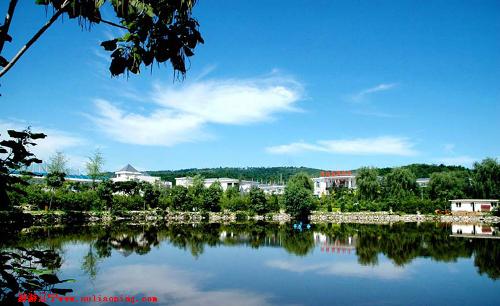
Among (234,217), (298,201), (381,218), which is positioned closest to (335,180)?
(381,218)

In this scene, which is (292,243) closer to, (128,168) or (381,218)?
(381,218)

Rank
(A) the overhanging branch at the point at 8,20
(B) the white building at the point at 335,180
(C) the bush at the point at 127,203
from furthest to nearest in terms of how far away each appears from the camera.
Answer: (B) the white building at the point at 335,180 < (C) the bush at the point at 127,203 < (A) the overhanging branch at the point at 8,20

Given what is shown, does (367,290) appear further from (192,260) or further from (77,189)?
(77,189)

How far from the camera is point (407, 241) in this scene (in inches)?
904

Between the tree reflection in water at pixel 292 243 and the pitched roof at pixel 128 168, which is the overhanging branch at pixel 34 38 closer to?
the tree reflection in water at pixel 292 243

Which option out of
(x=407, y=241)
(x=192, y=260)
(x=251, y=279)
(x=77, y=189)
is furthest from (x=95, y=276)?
(x=77, y=189)

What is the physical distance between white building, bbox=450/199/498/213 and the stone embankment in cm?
211

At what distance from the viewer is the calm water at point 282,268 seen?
1154 cm

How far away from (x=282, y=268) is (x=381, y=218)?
3008cm

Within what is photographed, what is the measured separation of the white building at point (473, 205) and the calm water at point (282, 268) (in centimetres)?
1882

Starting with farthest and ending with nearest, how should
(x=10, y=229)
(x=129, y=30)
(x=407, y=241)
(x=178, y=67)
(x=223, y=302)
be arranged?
(x=407, y=241)
(x=223, y=302)
(x=10, y=229)
(x=178, y=67)
(x=129, y=30)

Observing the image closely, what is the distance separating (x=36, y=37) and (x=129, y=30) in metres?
0.54

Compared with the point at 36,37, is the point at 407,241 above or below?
below

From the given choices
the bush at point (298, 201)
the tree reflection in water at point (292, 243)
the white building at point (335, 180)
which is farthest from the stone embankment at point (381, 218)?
the white building at point (335, 180)
